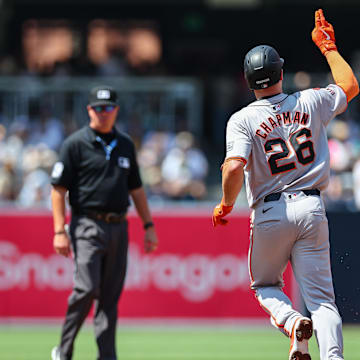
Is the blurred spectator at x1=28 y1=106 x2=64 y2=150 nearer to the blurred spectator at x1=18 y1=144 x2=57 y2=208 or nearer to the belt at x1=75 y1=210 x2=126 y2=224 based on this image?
the blurred spectator at x1=18 y1=144 x2=57 y2=208

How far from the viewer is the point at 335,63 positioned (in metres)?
6.77

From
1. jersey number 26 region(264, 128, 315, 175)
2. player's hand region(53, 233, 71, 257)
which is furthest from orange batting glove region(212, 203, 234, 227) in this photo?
player's hand region(53, 233, 71, 257)

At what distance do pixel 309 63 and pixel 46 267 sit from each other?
11.0 m

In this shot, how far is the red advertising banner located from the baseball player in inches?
243

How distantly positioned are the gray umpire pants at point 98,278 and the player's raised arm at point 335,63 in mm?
2601

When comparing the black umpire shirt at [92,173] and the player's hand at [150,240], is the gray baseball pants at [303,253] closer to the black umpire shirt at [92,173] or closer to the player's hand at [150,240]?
the black umpire shirt at [92,173]

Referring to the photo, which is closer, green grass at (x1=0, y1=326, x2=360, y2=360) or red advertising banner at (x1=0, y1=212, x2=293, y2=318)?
green grass at (x1=0, y1=326, x2=360, y2=360)

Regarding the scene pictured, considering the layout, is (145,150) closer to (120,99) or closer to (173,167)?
(173,167)

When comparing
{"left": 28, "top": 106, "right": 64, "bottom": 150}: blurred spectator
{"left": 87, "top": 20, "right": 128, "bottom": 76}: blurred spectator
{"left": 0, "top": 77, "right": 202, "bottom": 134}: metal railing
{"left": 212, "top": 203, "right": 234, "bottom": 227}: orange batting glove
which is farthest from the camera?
{"left": 87, "top": 20, "right": 128, "bottom": 76}: blurred spectator

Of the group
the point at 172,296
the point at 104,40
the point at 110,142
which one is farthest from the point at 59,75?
the point at 110,142

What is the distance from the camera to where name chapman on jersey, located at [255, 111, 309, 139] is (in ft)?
21.0

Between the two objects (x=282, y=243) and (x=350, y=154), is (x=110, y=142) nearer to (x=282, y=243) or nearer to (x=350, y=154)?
(x=282, y=243)

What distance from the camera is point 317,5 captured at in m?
21.8

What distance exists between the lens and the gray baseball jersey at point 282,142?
6.39 m
